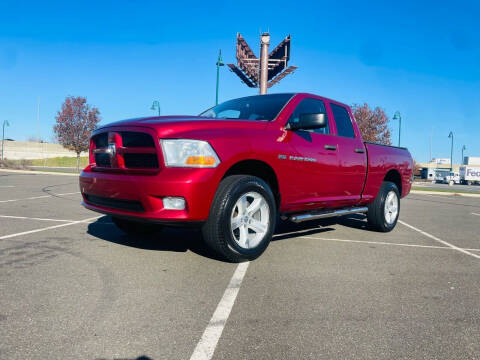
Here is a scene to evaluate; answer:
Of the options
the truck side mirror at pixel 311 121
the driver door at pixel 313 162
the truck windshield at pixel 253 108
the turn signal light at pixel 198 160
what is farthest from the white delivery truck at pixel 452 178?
the turn signal light at pixel 198 160

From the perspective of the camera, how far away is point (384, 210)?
6.11 metres

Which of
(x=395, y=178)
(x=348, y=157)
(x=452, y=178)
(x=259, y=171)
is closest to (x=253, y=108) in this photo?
(x=259, y=171)

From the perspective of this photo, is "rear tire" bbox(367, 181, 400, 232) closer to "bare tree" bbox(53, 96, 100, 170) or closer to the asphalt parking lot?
the asphalt parking lot

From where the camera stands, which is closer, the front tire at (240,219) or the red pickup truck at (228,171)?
the red pickup truck at (228,171)

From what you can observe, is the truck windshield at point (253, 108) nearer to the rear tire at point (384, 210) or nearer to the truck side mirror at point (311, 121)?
the truck side mirror at point (311, 121)

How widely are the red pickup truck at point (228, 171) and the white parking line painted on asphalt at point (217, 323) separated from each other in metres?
0.56

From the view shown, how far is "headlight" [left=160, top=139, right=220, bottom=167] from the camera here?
3.35 metres

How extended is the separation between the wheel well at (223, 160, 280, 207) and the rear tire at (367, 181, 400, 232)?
99.6 inches

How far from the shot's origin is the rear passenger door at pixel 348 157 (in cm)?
519

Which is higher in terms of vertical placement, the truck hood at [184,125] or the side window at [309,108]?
the side window at [309,108]

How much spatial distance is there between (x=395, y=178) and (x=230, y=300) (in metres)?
A: 5.15

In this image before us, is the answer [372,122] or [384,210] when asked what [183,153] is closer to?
[384,210]

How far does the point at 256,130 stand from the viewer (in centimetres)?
392

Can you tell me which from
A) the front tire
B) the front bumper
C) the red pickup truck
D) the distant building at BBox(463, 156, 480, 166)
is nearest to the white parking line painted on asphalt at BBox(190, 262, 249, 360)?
the front tire
